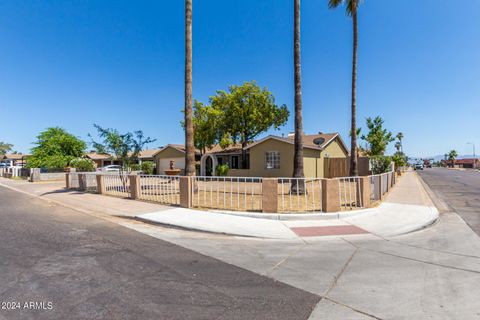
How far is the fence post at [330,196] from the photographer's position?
24.9 feet

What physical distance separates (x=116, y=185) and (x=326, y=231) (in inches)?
433

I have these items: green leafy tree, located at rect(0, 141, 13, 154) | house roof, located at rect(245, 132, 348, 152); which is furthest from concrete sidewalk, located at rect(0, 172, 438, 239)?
green leafy tree, located at rect(0, 141, 13, 154)

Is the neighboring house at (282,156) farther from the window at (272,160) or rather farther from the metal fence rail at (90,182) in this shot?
the metal fence rail at (90,182)

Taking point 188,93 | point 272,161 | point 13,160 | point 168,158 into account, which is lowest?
point 272,161

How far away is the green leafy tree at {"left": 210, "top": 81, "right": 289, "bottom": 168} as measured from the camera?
24.3 m

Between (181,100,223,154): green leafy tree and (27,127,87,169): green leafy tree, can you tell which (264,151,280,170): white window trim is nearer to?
(181,100,223,154): green leafy tree

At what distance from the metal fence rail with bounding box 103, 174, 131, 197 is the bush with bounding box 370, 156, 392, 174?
67.4 ft

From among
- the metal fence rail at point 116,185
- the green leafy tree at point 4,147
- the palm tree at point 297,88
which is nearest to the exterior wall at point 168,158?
the metal fence rail at point 116,185

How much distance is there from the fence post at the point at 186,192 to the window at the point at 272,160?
13.0 metres

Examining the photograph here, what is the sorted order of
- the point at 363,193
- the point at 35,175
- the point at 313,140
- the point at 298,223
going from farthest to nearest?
1. the point at 35,175
2. the point at 313,140
3. the point at 363,193
4. the point at 298,223

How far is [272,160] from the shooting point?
21375mm

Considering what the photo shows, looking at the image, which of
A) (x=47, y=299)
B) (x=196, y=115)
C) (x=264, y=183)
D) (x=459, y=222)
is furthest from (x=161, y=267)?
(x=196, y=115)

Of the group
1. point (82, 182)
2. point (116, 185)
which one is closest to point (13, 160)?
point (82, 182)

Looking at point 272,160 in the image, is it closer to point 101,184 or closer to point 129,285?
point 101,184
